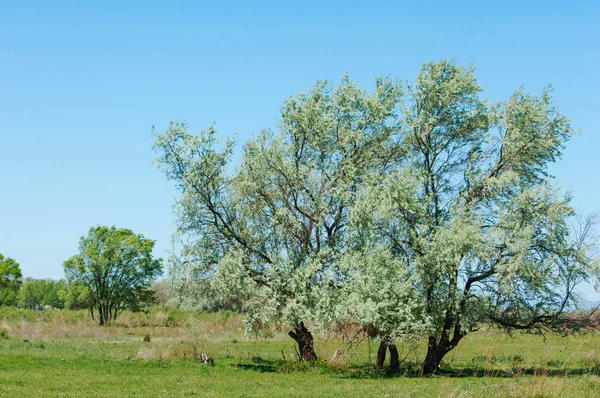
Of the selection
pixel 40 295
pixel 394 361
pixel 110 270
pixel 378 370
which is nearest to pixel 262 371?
pixel 378 370

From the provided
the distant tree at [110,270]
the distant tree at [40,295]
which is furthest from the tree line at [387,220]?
the distant tree at [40,295]

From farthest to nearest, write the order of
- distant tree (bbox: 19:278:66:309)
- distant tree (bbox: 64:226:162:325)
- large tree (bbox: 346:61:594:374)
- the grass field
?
1. distant tree (bbox: 19:278:66:309)
2. distant tree (bbox: 64:226:162:325)
3. large tree (bbox: 346:61:594:374)
4. the grass field

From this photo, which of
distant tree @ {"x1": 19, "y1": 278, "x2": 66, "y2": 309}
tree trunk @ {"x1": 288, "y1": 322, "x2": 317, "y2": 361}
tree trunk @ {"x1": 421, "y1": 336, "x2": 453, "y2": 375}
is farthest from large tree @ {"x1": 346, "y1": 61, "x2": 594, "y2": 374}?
distant tree @ {"x1": 19, "y1": 278, "x2": 66, "y2": 309}

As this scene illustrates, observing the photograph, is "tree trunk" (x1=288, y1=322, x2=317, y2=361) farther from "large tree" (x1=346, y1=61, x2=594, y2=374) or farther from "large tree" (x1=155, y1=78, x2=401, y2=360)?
"large tree" (x1=346, y1=61, x2=594, y2=374)

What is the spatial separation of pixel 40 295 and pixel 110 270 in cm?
7048

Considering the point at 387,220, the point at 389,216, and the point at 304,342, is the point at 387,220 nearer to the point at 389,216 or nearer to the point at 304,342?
the point at 389,216

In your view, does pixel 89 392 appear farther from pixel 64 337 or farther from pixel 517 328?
pixel 64 337

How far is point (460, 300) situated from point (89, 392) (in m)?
14.2

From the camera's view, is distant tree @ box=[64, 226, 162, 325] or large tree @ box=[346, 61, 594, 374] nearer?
large tree @ box=[346, 61, 594, 374]

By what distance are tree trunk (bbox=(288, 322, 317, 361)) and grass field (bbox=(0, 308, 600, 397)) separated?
2.24ft

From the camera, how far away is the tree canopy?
2389cm

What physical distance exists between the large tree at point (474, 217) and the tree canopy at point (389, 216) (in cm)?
6

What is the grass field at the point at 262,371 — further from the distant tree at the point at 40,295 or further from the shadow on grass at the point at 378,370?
the distant tree at the point at 40,295

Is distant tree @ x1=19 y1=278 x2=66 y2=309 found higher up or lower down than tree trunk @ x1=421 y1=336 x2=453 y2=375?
higher up
